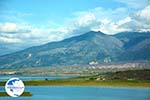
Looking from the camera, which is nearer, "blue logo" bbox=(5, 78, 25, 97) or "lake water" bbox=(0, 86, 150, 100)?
"blue logo" bbox=(5, 78, 25, 97)

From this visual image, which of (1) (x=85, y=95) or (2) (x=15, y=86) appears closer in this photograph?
(2) (x=15, y=86)

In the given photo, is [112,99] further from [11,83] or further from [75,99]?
[11,83]

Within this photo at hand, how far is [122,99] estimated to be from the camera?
110000 millimetres

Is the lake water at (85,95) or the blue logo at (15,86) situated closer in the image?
the blue logo at (15,86)

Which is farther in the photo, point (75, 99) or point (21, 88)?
point (75, 99)

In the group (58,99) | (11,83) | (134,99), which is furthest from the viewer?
(134,99)

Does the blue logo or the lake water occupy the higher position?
the blue logo

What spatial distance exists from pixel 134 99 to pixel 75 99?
1915 cm

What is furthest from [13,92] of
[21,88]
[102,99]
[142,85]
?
[142,85]

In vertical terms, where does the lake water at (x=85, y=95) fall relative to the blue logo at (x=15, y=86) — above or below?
below

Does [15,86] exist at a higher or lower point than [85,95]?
higher

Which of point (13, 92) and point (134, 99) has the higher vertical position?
point (13, 92)

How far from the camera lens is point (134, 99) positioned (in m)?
111

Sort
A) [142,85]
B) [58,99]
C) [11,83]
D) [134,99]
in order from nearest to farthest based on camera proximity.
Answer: [11,83] → [58,99] → [134,99] → [142,85]
